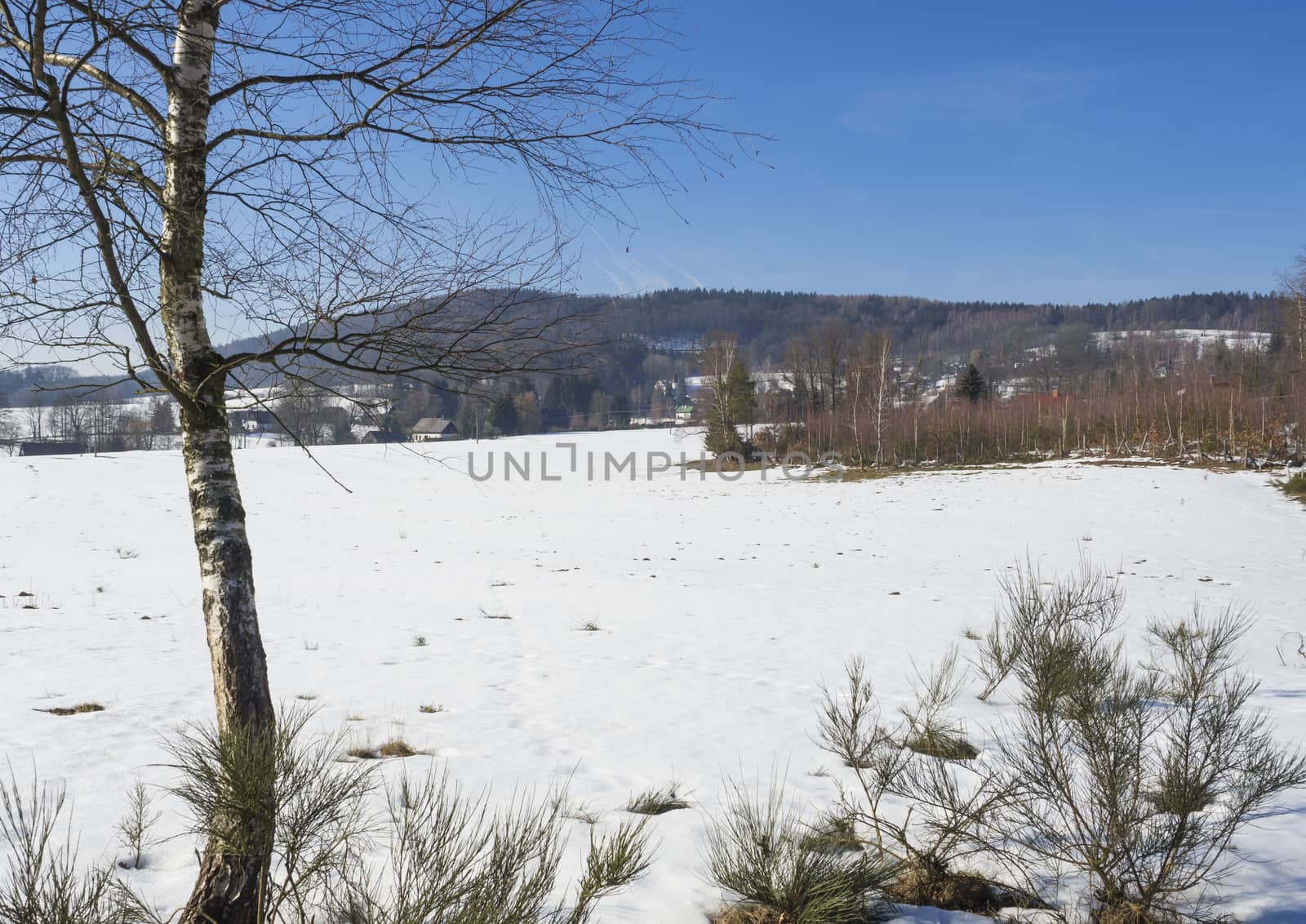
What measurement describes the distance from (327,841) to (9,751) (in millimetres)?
3708

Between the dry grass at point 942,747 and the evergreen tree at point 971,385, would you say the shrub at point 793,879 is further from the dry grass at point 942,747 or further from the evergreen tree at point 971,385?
the evergreen tree at point 971,385

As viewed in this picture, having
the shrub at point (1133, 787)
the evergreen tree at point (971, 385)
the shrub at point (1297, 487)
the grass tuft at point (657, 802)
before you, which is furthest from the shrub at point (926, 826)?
the evergreen tree at point (971, 385)

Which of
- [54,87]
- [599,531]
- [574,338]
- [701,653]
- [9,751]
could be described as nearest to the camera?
[54,87]

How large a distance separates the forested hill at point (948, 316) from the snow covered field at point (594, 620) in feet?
367

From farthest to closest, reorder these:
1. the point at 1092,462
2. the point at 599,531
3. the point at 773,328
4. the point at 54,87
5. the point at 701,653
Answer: the point at 773,328
the point at 1092,462
the point at 599,531
the point at 701,653
the point at 54,87

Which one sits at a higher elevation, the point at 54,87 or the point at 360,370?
the point at 54,87

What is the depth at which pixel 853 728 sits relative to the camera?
11.1 feet

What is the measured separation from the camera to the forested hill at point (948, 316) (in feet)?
469

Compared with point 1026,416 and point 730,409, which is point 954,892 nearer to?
point 730,409

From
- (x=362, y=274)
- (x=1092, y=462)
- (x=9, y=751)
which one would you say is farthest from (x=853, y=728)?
(x=1092, y=462)

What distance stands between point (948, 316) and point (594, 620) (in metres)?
170

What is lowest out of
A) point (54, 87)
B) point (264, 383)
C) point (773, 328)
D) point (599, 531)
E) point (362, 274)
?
point (599, 531)

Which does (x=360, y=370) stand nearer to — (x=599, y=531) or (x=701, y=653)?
(x=701, y=653)

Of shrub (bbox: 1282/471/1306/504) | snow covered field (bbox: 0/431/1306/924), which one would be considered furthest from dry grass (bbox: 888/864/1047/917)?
shrub (bbox: 1282/471/1306/504)
